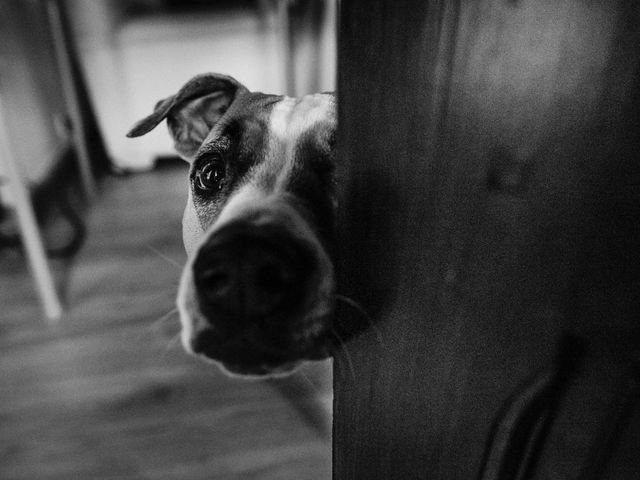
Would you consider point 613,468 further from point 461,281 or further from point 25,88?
point 25,88

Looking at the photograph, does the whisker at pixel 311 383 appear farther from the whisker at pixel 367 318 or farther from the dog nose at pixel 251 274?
the whisker at pixel 367 318

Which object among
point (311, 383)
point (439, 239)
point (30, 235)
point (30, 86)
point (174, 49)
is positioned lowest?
point (311, 383)

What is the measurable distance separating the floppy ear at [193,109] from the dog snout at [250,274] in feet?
1.88

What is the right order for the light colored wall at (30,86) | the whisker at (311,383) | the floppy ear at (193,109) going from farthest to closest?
1. the light colored wall at (30,86)
2. the whisker at (311,383)
3. the floppy ear at (193,109)

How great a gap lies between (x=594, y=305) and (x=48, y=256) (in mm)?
2487

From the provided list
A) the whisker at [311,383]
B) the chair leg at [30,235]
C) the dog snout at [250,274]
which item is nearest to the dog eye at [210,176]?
the dog snout at [250,274]

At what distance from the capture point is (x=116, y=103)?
301cm

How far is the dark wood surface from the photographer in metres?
0.36

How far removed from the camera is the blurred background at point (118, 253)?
1551 mm

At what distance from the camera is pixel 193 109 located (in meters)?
1.31

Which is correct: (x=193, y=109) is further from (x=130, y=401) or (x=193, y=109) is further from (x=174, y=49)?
(x=174, y=49)

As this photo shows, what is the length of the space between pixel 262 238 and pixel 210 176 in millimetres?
472

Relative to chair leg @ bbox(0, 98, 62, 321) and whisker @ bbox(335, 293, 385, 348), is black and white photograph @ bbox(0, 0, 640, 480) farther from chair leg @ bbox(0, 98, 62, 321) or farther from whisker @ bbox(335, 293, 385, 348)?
chair leg @ bbox(0, 98, 62, 321)

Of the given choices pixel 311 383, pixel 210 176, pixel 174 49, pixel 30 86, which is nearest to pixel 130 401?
pixel 311 383
